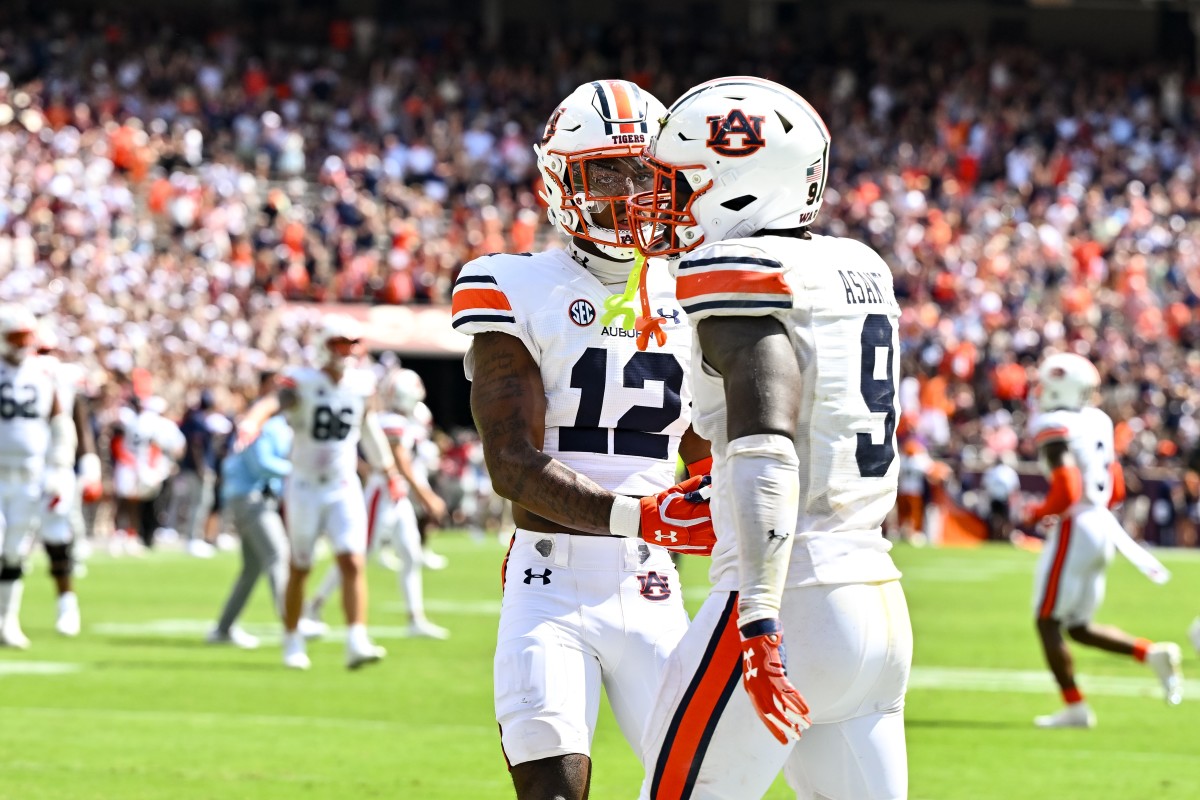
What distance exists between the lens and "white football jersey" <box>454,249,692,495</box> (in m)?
4.41

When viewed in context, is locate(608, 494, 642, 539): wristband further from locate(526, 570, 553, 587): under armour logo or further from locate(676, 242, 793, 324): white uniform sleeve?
locate(676, 242, 793, 324): white uniform sleeve

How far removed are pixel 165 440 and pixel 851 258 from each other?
18.6 m

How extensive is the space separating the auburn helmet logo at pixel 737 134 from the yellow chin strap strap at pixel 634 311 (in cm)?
72

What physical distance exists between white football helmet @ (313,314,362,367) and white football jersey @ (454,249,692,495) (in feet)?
22.1

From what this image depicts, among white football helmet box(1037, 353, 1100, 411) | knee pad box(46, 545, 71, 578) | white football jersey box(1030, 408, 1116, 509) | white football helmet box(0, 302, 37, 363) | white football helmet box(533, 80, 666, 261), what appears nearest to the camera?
white football helmet box(533, 80, 666, 261)

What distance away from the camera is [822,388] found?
361 cm

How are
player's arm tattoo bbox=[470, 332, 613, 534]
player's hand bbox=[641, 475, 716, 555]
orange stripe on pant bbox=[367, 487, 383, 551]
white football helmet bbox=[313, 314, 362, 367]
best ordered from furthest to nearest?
orange stripe on pant bbox=[367, 487, 383, 551] → white football helmet bbox=[313, 314, 362, 367] → player's arm tattoo bbox=[470, 332, 613, 534] → player's hand bbox=[641, 475, 716, 555]

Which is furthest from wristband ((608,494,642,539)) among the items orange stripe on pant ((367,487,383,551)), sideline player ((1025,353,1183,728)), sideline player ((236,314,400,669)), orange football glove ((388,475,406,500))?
orange stripe on pant ((367,487,383,551))

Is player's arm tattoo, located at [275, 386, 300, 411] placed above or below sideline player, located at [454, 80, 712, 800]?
below

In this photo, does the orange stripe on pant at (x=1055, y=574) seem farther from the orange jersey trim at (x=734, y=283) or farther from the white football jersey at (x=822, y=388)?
the orange jersey trim at (x=734, y=283)

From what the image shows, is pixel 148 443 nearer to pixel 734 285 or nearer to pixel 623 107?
pixel 623 107

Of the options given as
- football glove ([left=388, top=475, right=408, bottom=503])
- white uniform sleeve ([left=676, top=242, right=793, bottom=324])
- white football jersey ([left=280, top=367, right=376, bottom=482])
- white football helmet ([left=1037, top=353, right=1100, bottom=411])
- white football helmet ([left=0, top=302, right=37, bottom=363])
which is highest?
white uniform sleeve ([left=676, top=242, right=793, bottom=324])

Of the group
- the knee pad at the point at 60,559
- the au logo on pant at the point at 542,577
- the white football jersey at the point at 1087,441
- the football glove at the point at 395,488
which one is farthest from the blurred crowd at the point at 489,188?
the au logo on pant at the point at 542,577

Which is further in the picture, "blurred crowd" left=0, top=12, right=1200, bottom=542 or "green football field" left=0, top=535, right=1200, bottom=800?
"blurred crowd" left=0, top=12, right=1200, bottom=542
